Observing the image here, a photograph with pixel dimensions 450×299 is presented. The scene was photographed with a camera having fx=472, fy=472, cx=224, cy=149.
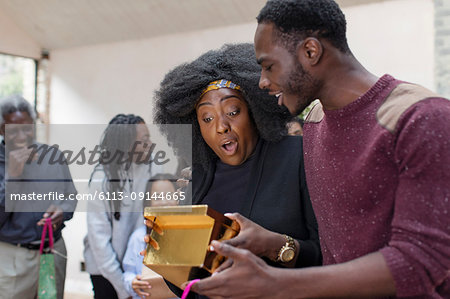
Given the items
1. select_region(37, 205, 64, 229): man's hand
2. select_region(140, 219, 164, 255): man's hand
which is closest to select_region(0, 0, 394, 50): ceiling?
select_region(37, 205, 64, 229): man's hand

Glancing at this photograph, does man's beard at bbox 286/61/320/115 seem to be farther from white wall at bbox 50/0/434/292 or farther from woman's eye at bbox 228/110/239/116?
white wall at bbox 50/0/434/292

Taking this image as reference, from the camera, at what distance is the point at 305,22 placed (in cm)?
121

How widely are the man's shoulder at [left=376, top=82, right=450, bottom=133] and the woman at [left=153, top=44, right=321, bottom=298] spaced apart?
54 centimetres

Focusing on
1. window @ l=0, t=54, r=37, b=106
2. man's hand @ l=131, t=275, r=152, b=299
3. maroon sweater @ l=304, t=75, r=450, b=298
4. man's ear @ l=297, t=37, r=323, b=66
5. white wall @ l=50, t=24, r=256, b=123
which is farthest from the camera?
window @ l=0, t=54, r=37, b=106

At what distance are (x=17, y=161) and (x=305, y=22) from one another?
2.80 meters

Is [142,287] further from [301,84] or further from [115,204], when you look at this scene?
[301,84]

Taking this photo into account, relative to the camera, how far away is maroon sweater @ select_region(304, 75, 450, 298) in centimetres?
103

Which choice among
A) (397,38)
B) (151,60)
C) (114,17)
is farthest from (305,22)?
(114,17)

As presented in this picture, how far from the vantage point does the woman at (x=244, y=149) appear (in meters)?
1.59

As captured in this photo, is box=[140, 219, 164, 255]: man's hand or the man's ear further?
box=[140, 219, 164, 255]: man's hand

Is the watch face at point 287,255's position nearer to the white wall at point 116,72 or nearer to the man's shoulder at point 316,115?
the man's shoulder at point 316,115

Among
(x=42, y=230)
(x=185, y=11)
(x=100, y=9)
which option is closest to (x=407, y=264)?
(x=42, y=230)

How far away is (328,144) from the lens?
1299 millimetres

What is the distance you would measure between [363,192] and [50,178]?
2958mm
